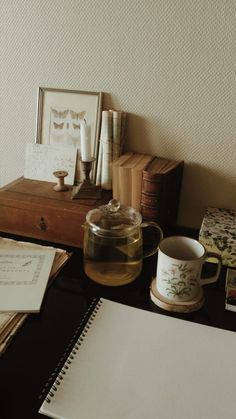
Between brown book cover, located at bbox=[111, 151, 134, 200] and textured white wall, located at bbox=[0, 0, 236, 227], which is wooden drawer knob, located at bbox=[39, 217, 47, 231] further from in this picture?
textured white wall, located at bbox=[0, 0, 236, 227]

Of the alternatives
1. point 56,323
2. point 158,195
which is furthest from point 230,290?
point 56,323

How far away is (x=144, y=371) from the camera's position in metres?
0.53

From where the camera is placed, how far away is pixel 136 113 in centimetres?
93

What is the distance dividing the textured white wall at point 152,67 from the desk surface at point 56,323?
0.31 metres

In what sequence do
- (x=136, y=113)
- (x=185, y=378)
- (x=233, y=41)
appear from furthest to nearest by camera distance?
(x=136, y=113), (x=233, y=41), (x=185, y=378)

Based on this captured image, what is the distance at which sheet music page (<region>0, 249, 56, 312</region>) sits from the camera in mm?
631

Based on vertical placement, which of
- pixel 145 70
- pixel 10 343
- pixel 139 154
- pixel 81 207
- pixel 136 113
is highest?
pixel 145 70

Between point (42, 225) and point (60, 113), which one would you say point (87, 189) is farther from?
point (60, 113)

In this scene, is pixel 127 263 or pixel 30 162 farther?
pixel 30 162

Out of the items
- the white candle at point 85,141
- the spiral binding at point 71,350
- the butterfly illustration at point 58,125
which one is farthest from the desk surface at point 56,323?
the butterfly illustration at point 58,125

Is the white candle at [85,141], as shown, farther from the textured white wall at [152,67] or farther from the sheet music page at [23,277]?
the sheet music page at [23,277]

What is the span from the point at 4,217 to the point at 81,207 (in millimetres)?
208

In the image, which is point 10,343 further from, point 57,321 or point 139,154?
point 139,154

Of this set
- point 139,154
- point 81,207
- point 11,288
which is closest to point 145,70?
point 139,154
